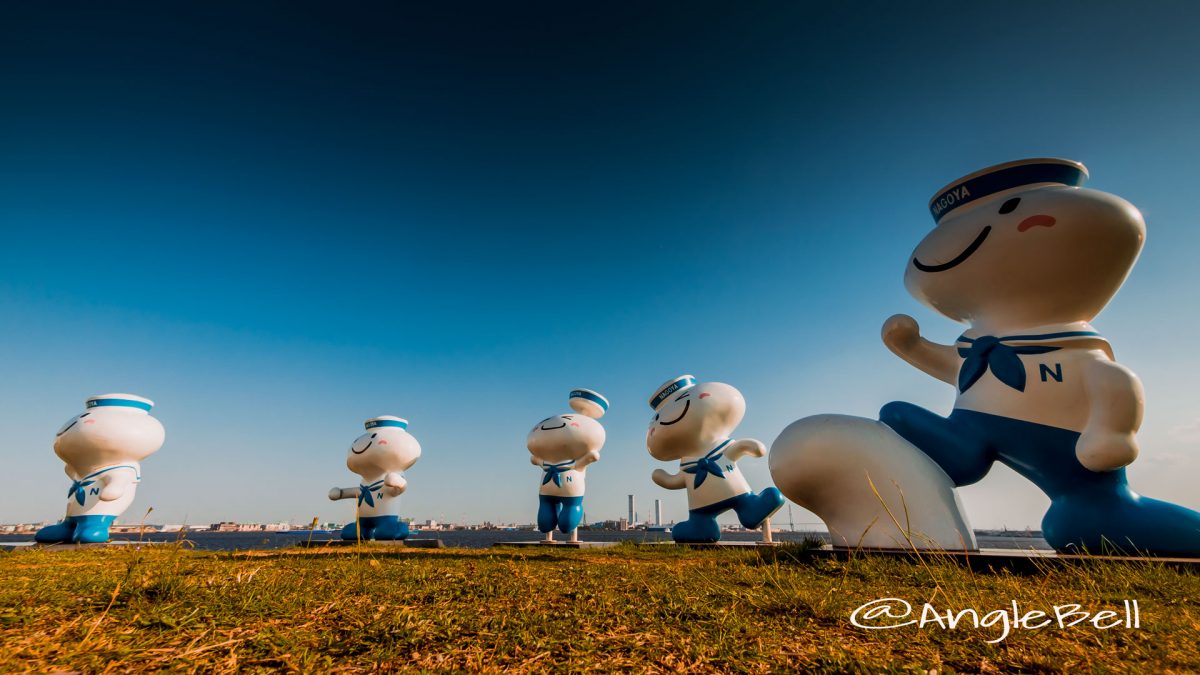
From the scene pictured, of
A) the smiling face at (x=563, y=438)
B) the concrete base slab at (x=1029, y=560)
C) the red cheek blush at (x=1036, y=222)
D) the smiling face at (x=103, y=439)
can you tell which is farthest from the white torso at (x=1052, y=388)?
the smiling face at (x=103, y=439)

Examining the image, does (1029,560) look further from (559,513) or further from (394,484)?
(394,484)

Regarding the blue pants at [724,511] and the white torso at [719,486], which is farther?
the white torso at [719,486]

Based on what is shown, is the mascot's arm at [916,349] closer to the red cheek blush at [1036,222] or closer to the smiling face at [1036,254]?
the smiling face at [1036,254]

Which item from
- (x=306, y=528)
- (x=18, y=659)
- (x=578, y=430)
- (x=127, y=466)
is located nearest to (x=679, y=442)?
(x=578, y=430)

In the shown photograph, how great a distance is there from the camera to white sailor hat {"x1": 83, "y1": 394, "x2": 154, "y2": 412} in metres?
13.2

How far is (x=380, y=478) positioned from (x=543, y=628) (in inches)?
525

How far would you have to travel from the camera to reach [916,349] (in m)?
6.76

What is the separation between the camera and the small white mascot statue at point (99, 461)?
12609 millimetres

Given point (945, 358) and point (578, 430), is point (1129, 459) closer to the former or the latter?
point (945, 358)

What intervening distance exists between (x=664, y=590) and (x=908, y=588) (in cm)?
146

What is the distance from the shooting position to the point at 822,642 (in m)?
2.00

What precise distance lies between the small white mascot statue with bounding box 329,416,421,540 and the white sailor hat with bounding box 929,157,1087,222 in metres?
13.0

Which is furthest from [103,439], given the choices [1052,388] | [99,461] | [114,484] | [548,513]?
[1052,388]

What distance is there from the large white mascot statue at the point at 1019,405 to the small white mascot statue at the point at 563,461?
7.05 metres
